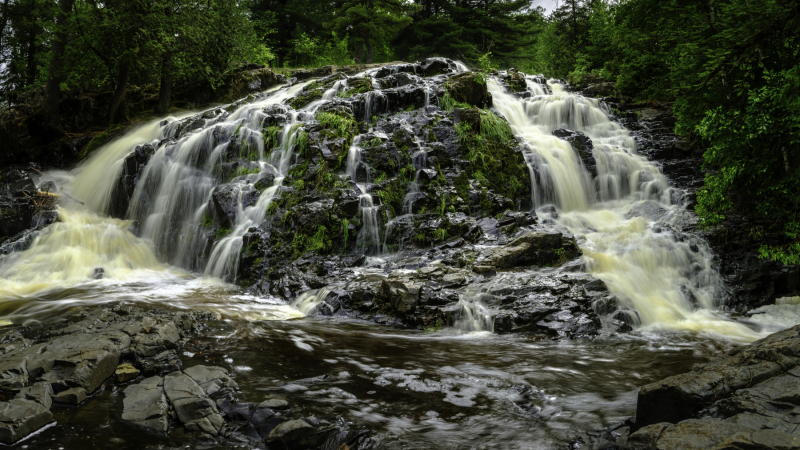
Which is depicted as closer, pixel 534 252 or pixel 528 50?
pixel 534 252

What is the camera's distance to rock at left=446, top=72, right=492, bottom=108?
15086 millimetres

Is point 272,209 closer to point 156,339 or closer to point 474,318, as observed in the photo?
point 156,339

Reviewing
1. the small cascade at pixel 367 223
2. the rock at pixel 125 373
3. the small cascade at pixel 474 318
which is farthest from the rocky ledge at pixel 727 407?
the small cascade at pixel 367 223

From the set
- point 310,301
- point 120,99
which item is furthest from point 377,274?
point 120,99

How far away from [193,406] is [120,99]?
17872mm

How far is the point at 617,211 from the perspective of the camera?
12.7 meters

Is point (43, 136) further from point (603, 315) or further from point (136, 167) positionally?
point (603, 315)

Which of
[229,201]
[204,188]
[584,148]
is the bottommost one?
[229,201]

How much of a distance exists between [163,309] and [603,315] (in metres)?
7.85

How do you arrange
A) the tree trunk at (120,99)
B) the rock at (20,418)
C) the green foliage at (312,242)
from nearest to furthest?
the rock at (20,418)
the green foliage at (312,242)
the tree trunk at (120,99)

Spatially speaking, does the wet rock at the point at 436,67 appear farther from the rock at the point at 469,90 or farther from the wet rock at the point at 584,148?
the wet rock at the point at 584,148

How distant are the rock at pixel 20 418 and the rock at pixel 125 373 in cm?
84

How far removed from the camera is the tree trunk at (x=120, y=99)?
1719 centimetres

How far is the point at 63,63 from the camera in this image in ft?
53.0
